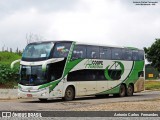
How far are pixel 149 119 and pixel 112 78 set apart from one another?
54.1 feet

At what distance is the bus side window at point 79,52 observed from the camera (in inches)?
1044

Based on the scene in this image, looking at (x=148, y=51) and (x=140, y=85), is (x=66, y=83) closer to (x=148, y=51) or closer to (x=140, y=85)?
(x=140, y=85)

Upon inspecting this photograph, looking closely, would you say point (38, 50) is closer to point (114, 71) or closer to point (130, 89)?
point (114, 71)

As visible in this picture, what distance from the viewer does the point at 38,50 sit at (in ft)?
83.5

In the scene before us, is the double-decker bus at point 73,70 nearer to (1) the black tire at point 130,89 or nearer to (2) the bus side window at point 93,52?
(2) the bus side window at point 93,52

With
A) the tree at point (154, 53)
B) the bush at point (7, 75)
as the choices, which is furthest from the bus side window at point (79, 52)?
the tree at point (154, 53)

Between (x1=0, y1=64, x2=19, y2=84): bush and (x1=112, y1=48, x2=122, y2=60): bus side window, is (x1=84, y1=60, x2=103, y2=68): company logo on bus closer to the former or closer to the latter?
(x1=112, y1=48, x2=122, y2=60): bus side window

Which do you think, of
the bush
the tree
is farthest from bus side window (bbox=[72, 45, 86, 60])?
the tree

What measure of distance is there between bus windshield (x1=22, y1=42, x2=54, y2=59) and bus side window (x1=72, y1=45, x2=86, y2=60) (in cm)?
190

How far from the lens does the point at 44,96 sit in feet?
81.8

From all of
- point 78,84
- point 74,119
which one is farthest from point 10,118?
point 78,84

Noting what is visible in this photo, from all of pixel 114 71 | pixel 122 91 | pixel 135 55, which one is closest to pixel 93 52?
pixel 114 71

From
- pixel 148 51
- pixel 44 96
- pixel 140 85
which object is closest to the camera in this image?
pixel 44 96

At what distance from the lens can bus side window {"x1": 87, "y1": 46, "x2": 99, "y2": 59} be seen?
27.7 m
